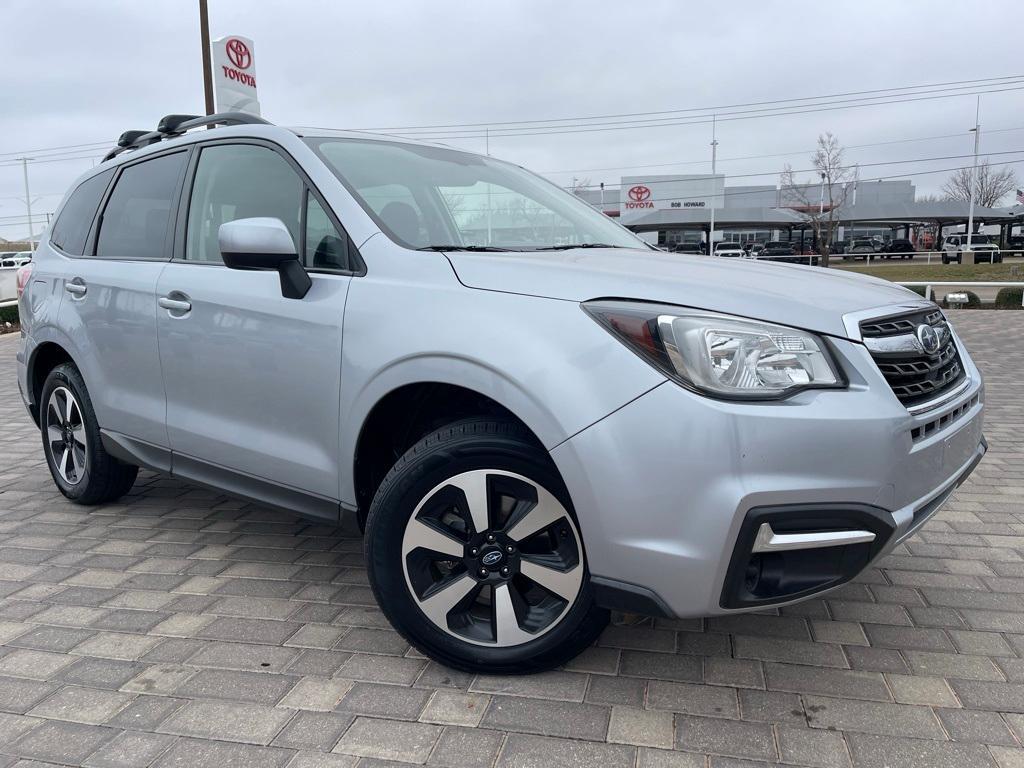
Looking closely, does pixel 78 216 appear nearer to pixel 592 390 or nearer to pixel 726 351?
pixel 592 390

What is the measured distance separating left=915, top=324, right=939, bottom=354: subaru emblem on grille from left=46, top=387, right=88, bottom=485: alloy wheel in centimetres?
370

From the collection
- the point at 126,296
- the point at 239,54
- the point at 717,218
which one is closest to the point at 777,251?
the point at 717,218

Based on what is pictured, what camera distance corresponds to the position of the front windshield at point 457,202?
9.02 feet

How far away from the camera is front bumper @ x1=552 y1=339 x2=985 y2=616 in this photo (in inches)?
76.0

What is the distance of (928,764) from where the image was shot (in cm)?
199

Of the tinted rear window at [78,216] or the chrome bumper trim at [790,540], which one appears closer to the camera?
the chrome bumper trim at [790,540]

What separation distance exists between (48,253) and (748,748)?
4125 mm

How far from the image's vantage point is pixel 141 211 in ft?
12.0

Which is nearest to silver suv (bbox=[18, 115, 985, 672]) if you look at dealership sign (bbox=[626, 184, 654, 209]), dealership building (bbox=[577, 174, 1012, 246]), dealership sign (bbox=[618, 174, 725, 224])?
dealership building (bbox=[577, 174, 1012, 246])


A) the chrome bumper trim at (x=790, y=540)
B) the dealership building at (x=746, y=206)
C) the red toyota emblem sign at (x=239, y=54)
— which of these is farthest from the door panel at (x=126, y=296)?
the dealership building at (x=746, y=206)

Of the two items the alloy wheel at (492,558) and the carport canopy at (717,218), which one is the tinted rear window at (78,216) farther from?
the carport canopy at (717,218)

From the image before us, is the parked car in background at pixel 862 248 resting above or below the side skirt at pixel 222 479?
above

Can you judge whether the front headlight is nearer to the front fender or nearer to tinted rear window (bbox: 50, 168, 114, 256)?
the front fender

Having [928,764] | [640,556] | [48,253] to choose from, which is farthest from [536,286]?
[48,253]
